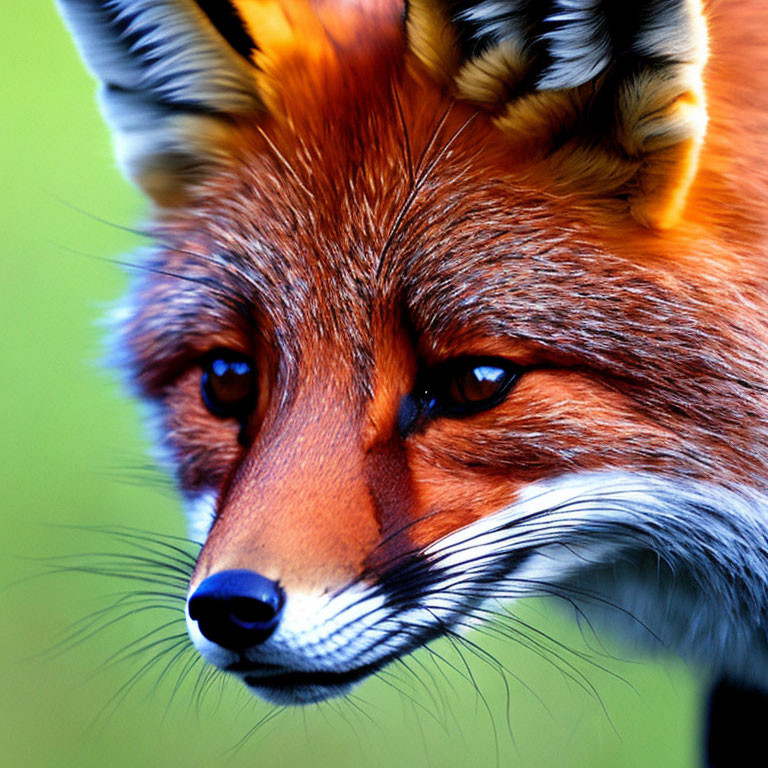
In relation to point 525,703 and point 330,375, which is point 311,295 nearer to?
point 330,375

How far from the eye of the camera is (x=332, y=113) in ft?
7.50

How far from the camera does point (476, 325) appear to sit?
200 centimetres

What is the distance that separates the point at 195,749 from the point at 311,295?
232 centimetres

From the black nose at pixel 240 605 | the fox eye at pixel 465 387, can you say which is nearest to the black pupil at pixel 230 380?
the fox eye at pixel 465 387

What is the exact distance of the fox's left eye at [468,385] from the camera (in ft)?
6.63

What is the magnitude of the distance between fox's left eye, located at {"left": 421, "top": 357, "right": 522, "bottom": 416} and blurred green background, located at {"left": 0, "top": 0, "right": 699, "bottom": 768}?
22.5 inches

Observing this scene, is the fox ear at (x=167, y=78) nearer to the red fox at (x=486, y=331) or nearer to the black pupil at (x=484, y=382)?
the red fox at (x=486, y=331)

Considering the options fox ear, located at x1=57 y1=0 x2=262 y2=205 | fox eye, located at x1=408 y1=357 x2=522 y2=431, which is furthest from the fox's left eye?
fox ear, located at x1=57 y1=0 x2=262 y2=205

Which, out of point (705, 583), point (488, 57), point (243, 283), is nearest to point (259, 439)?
point (243, 283)

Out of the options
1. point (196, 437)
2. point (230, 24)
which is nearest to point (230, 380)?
point (196, 437)

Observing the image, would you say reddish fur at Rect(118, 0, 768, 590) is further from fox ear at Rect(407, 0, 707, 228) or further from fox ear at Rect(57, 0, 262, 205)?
fox ear at Rect(57, 0, 262, 205)

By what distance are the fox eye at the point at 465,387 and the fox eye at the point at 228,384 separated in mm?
418

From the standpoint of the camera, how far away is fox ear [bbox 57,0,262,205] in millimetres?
2344

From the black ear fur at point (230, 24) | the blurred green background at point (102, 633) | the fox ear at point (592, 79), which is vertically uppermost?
the black ear fur at point (230, 24)
